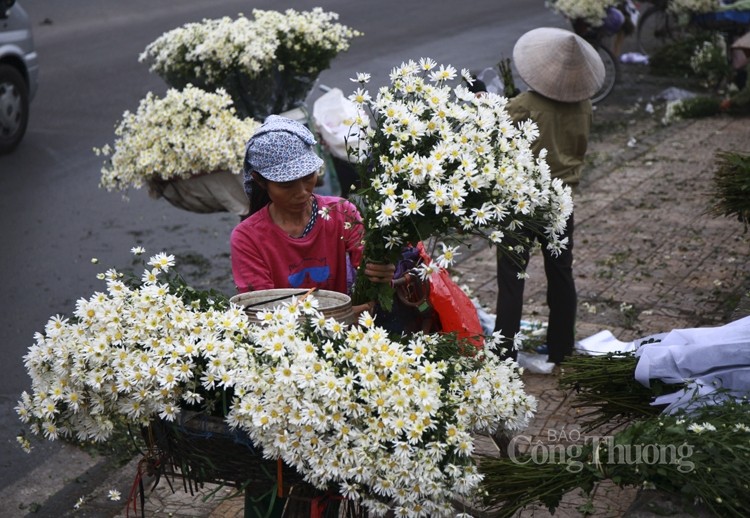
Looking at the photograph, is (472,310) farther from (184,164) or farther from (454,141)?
(184,164)

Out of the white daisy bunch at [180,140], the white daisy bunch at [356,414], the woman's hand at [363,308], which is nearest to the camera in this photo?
the white daisy bunch at [356,414]

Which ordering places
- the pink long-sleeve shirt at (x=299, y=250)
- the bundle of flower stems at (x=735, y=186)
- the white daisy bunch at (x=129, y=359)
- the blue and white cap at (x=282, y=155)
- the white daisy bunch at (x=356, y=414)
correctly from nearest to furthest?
1. the white daisy bunch at (x=356, y=414)
2. the white daisy bunch at (x=129, y=359)
3. the blue and white cap at (x=282, y=155)
4. the pink long-sleeve shirt at (x=299, y=250)
5. the bundle of flower stems at (x=735, y=186)

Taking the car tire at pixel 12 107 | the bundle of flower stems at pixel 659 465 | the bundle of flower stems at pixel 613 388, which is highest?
the bundle of flower stems at pixel 659 465

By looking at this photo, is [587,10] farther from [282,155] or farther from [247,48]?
[282,155]

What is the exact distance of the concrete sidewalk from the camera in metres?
4.61

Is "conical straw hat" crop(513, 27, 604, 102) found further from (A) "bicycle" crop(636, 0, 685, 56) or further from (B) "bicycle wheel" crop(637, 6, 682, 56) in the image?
(B) "bicycle wheel" crop(637, 6, 682, 56)

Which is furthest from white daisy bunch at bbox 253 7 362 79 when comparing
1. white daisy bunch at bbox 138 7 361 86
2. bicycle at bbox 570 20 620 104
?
bicycle at bbox 570 20 620 104

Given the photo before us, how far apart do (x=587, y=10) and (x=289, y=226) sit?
31.2 ft

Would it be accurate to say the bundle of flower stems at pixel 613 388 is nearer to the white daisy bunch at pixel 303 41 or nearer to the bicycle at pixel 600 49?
the white daisy bunch at pixel 303 41

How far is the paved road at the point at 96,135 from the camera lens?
701 cm

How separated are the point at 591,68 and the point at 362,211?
245 cm

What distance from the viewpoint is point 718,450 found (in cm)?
296

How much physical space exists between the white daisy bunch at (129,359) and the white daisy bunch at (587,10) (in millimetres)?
10173

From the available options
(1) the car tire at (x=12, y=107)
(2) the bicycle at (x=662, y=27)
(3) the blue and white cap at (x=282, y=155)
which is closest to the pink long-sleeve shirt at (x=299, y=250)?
(3) the blue and white cap at (x=282, y=155)
